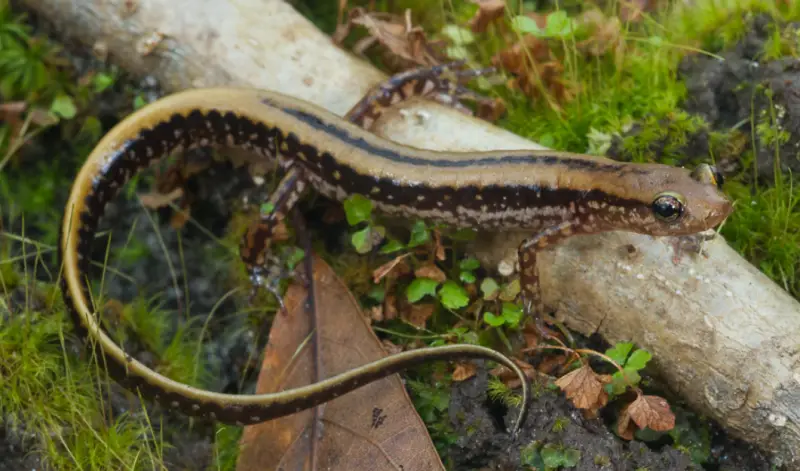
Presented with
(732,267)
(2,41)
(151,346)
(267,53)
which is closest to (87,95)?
(2,41)

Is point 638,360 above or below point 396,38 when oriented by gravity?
below

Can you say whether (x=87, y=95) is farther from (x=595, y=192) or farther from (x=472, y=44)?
(x=595, y=192)

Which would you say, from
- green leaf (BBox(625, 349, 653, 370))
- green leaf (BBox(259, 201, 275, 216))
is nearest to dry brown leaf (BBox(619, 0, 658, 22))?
green leaf (BBox(625, 349, 653, 370))

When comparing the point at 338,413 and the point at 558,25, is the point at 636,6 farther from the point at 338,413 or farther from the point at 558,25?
the point at 338,413

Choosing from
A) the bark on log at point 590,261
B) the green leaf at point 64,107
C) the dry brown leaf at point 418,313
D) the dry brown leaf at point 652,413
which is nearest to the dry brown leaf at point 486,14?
the bark on log at point 590,261

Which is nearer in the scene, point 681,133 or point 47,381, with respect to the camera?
point 47,381

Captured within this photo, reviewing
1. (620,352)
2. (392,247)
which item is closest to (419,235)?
(392,247)
